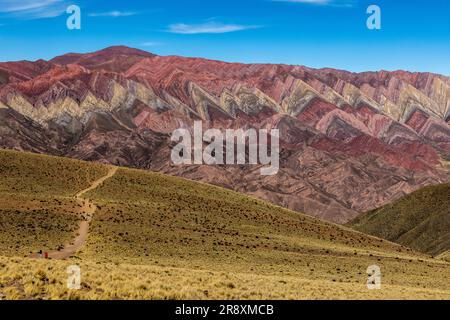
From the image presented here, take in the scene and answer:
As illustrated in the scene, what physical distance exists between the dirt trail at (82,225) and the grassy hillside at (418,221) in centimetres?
6922

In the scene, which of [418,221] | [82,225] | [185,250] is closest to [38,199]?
[82,225]

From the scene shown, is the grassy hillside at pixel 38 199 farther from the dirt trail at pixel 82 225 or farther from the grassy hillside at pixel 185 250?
the dirt trail at pixel 82 225

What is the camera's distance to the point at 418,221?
15400 cm

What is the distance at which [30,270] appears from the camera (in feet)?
88.6

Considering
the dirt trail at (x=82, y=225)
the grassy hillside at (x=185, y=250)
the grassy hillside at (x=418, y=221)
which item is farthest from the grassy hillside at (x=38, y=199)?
the grassy hillside at (x=418, y=221)

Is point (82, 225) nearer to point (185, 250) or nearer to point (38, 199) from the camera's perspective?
point (38, 199)

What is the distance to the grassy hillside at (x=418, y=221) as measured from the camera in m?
130

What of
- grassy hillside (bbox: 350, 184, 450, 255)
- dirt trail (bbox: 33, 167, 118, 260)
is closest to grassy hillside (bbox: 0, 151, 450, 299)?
dirt trail (bbox: 33, 167, 118, 260)

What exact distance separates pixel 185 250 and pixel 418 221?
→ 111901 millimetres

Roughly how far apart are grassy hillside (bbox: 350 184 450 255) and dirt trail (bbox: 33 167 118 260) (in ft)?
227

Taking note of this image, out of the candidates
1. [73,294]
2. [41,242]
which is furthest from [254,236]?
[73,294]

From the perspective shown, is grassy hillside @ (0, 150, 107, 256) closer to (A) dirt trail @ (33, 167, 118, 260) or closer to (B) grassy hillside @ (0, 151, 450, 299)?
(B) grassy hillside @ (0, 151, 450, 299)

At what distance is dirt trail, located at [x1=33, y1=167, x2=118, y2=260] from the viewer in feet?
161

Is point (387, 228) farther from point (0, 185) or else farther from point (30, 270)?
point (30, 270)
